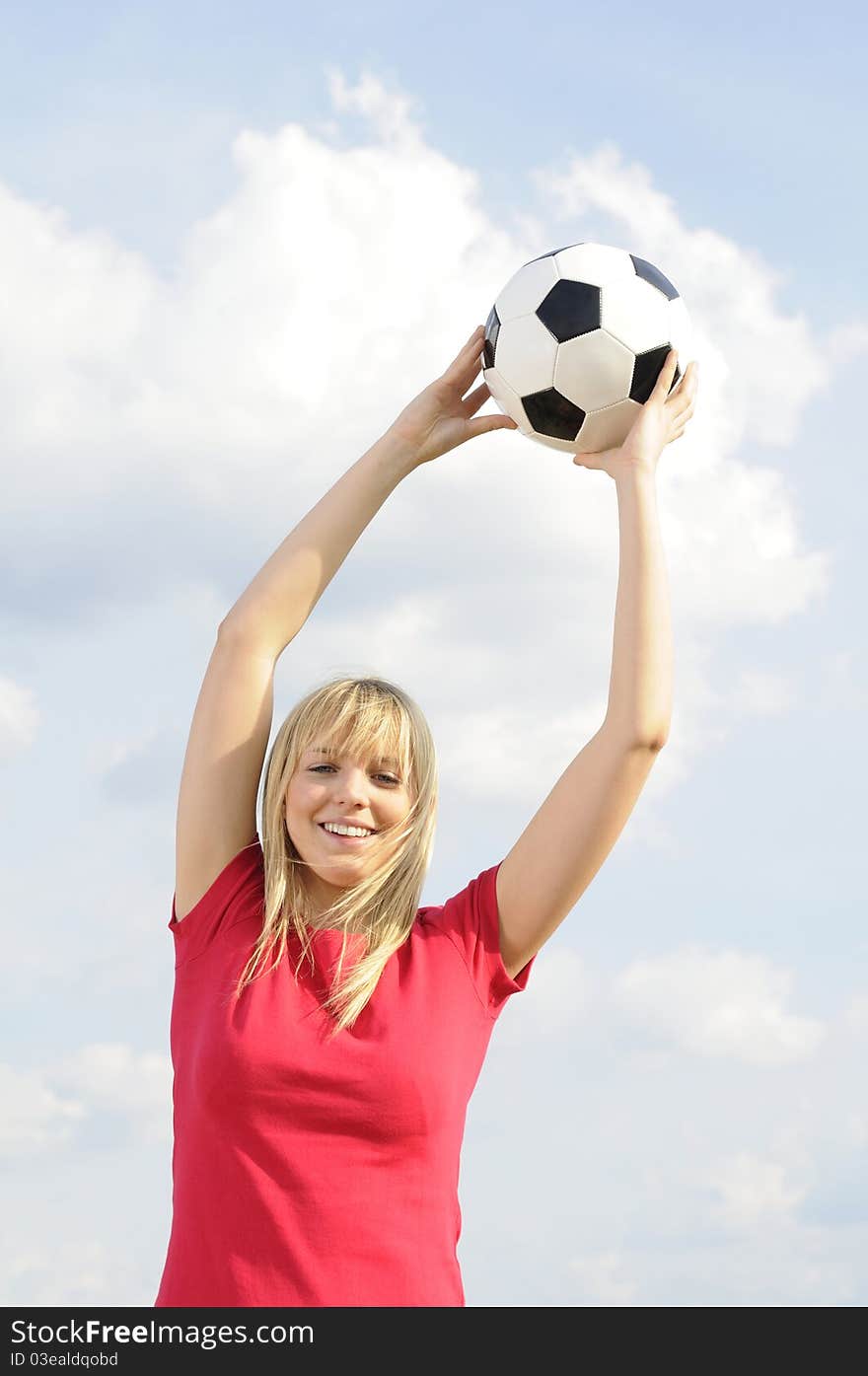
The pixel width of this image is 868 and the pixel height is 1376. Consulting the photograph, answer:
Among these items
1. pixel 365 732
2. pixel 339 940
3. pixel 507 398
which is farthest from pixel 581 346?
pixel 339 940

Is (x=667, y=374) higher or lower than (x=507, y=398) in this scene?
lower

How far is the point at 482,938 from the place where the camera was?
5180 millimetres

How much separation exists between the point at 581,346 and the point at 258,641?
1.99 meters

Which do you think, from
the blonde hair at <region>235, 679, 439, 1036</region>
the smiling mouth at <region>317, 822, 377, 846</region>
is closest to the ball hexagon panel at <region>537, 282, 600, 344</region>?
the blonde hair at <region>235, 679, 439, 1036</region>

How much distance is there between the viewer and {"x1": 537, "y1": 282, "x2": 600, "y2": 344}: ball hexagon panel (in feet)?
20.4

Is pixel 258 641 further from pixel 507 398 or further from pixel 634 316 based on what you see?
pixel 634 316

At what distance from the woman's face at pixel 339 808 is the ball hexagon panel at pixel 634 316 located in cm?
228

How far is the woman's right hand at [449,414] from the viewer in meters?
6.14

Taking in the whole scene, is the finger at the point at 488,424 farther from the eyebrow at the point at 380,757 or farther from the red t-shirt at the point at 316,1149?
the red t-shirt at the point at 316,1149

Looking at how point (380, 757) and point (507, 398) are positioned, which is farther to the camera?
point (507, 398)

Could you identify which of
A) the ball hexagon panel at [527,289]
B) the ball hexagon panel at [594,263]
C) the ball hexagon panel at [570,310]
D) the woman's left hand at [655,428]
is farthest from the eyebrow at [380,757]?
the ball hexagon panel at [594,263]

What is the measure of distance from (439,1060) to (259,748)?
→ 1.46m

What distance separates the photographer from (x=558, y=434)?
6168mm
